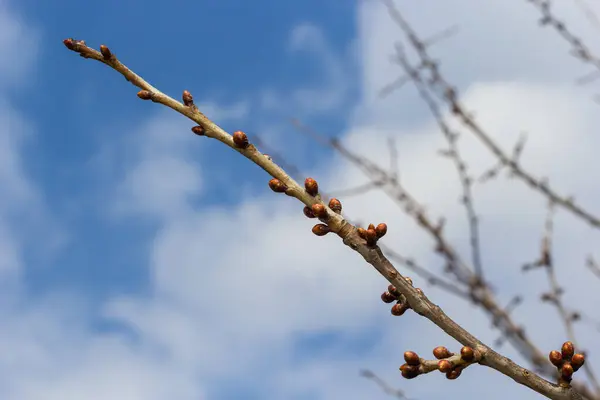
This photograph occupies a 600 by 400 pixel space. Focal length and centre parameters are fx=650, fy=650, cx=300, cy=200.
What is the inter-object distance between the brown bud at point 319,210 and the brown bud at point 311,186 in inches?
2.5

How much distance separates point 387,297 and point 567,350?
2.69 feet

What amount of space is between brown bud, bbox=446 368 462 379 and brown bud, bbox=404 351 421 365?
0.49 ft

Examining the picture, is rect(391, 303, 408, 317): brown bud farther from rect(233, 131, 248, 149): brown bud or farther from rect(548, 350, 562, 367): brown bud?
rect(233, 131, 248, 149): brown bud

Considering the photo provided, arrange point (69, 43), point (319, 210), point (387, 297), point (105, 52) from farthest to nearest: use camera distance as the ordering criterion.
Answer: point (387, 297)
point (69, 43)
point (105, 52)
point (319, 210)

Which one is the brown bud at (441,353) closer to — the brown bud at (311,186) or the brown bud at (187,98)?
the brown bud at (311,186)

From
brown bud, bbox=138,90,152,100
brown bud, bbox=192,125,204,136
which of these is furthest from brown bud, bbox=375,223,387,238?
brown bud, bbox=138,90,152,100

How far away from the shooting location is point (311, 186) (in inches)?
105

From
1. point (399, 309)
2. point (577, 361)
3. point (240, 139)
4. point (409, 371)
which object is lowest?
point (409, 371)

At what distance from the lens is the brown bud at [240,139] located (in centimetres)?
265

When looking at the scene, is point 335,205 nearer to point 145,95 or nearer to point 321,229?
point 321,229

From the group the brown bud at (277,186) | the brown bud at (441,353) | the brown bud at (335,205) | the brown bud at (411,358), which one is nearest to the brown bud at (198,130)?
the brown bud at (277,186)

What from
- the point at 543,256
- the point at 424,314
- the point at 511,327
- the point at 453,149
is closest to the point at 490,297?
the point at 511,327

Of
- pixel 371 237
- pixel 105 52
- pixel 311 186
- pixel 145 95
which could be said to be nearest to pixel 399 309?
pixel 371 237

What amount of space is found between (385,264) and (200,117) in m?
0.98
